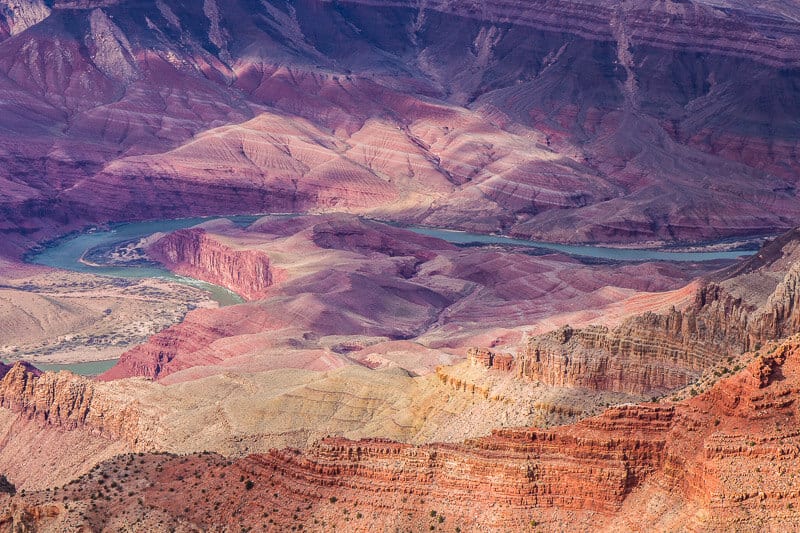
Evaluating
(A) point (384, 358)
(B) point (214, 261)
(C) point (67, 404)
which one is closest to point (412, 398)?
(C) point (67, 404)

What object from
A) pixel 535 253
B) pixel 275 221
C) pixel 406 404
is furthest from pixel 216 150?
pixel 406 404

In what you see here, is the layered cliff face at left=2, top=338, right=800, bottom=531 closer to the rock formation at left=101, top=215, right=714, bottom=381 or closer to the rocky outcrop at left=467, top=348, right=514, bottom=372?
the rocky outcrop at left=467, top=348, right=514, bottom=372

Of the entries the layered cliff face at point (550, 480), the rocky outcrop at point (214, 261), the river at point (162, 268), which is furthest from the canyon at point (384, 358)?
the river at point (162, 268)

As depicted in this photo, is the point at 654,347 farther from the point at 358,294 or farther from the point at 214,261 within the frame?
the point at 214,261

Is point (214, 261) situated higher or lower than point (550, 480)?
higher

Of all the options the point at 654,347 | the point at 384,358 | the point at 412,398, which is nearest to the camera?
the point at 654,347

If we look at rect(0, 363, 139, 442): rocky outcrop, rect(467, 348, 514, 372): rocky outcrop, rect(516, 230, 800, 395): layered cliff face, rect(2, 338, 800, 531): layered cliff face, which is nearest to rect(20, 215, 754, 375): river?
rect(0, 363, 139, 442): rocky outcrop

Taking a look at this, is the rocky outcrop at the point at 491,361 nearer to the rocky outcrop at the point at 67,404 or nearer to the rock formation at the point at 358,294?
the rock formation at the point at 358,294
